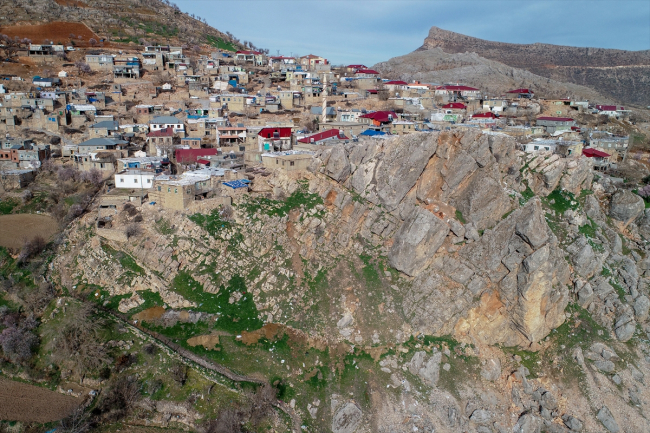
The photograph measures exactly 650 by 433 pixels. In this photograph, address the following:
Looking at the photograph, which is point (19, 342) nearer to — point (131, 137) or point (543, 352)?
point (131, 137)

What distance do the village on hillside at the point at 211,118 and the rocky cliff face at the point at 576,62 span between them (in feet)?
199

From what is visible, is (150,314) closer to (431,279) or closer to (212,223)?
(212,223)

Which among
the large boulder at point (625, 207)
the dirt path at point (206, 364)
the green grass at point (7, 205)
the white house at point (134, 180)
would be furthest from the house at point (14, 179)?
the large boulder at point (625, 207)

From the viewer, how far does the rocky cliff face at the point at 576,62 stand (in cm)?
11369

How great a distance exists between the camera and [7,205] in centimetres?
4025

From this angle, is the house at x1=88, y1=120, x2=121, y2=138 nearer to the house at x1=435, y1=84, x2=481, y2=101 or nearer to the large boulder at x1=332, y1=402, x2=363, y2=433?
the large boulder at x1=332, y1=402, x2=363, y2=433

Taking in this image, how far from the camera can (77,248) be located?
3325 cm

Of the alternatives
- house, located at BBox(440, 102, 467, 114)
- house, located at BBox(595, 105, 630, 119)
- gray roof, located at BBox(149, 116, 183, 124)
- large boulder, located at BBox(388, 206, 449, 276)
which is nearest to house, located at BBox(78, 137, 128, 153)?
gray roof, located at BBox(149, 116, 183, 124)

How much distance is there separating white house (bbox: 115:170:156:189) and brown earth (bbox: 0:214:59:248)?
6.84 meters

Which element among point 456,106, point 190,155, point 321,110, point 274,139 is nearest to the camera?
point 190,155

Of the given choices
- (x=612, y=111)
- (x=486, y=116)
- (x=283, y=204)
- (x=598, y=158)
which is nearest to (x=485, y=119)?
(x=486, y=116)

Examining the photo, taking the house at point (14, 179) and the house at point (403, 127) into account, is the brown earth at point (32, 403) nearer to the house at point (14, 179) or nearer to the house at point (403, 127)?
the house at point (14, 179)

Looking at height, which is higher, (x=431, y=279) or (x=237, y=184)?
(x=237, y=184)

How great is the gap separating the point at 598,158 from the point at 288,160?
2990 centimetres
